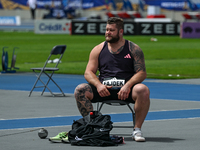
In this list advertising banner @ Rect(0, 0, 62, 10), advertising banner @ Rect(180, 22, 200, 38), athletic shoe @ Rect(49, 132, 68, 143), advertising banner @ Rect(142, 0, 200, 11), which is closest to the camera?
athletic shoe @ Rect(49, 132, 68, 143)

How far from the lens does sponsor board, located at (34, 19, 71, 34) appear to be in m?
53.4

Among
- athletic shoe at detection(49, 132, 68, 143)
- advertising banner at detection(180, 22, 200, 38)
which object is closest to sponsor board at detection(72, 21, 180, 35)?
advertising banner at detection(180, 22, 200, 38)

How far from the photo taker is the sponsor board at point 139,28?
47.8 metres

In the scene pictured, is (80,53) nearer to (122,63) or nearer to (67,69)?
(67,69)

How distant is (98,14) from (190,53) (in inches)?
2096

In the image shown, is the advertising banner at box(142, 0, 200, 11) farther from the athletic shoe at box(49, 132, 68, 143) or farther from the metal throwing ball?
the athletic shoe at box(49, 132, 68, 143)

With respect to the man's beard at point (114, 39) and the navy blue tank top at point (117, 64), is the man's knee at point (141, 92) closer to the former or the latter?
the navy blue tank top at point (117, 64)

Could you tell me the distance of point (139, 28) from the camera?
159ft

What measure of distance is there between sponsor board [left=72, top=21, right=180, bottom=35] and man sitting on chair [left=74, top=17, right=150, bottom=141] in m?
40.0

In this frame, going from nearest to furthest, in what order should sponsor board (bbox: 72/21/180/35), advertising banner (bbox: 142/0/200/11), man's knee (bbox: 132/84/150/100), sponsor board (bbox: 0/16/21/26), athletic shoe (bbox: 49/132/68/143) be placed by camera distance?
athletic shoe (bbox: 49/132/68/143)
man's knee (bbox: 132/84/150/100)
sponsor board (bbox: 72/21/180/35)
sponsor board (bbox: 0/16/21/26)
advertising banner (bbox: 142/0/200/11)

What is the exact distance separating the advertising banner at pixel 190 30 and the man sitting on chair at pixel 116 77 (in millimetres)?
38452

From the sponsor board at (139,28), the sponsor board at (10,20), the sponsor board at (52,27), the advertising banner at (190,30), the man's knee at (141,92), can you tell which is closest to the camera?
the man's knee at (141,92)

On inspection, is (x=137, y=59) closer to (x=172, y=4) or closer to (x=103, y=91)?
(x=103, y=91)

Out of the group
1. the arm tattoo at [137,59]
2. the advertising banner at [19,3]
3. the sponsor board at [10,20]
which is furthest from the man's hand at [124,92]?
the advertising banner at [19,3]
